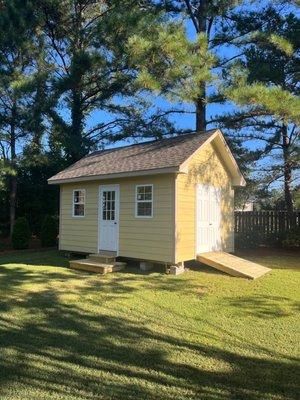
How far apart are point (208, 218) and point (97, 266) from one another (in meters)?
3.76

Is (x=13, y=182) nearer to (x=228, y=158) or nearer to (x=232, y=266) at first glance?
(x=228, y=158)

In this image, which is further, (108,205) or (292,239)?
(292,239)

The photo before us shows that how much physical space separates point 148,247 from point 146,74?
21.1ft

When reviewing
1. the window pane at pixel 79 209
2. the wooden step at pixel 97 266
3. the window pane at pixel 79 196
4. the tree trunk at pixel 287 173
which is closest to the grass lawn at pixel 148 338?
the wooden step at pixel 97 266

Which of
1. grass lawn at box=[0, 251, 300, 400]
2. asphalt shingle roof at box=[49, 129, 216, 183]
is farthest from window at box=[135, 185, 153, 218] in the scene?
grass lawn at box=[0, 251, 300, 400]

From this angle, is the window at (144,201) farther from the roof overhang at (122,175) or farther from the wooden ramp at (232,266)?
the wooden ramp at (232,266)

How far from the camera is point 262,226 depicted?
16688mm

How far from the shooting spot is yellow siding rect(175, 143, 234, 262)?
10320 mm

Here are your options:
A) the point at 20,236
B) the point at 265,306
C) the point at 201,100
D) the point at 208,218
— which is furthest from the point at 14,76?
the point at 265,306

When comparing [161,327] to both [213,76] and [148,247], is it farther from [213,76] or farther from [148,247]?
[213,76]

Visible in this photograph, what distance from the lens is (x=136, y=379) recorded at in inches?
163

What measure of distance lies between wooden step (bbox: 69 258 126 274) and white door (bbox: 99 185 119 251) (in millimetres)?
838

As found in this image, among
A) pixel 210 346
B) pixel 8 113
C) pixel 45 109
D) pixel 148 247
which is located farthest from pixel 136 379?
pixel 8 113

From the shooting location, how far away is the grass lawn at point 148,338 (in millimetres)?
3998
